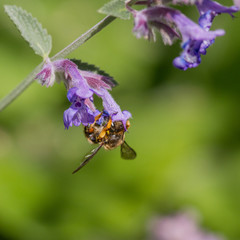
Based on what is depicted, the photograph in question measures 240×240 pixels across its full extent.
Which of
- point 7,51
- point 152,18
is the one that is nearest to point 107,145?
point 152,18

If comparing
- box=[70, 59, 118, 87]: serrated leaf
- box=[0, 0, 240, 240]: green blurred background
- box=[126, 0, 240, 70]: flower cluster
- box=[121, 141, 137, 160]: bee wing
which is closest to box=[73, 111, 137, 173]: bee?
box=[121, 141, 137, 160]: bee wing

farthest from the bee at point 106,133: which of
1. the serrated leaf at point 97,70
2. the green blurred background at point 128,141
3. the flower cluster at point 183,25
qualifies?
the green blurred background at point 128,141

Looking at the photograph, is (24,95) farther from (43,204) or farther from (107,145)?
(107,145)

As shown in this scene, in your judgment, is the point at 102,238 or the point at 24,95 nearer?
the point at 102,238

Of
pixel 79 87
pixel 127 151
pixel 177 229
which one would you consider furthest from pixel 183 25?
pixel 177 229

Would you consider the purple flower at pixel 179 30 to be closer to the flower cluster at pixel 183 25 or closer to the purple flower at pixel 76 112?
the flower cluster at pixel 183 25

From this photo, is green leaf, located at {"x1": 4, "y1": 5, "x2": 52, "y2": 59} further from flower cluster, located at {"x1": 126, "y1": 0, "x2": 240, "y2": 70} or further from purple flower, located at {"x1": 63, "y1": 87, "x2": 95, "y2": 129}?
flower cluster, located at {"x1": 126, "y1": 0, "x2": 240, "y2": 70}
